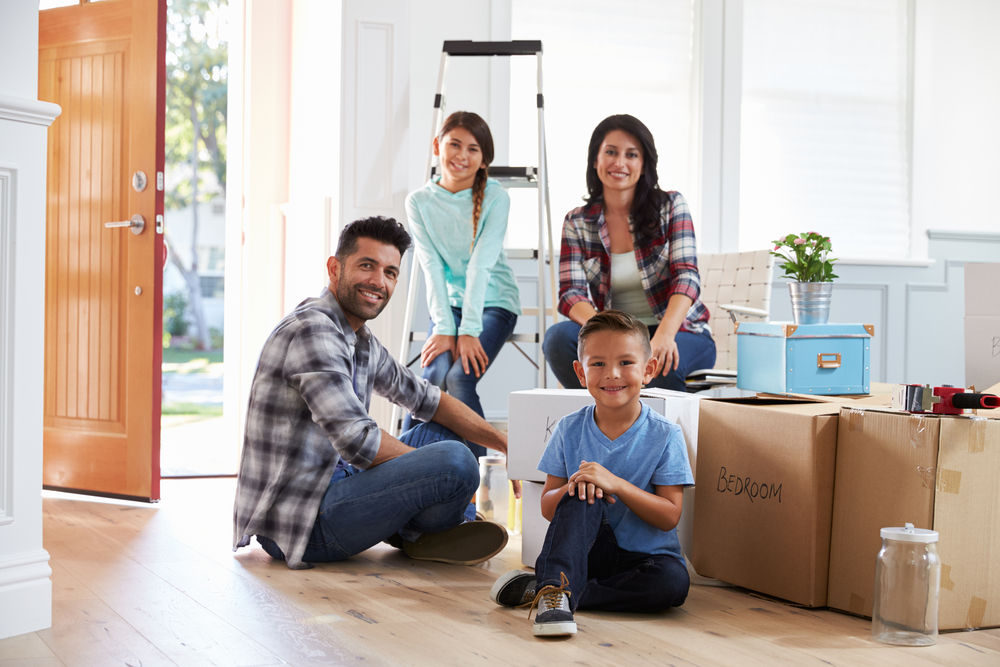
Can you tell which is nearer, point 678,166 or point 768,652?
point 768,652

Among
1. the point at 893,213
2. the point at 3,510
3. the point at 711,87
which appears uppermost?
the point at 711,87

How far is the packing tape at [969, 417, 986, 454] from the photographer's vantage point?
1600mm

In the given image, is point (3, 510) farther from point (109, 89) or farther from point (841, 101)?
point (841, 101)

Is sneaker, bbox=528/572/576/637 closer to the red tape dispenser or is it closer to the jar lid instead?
the jar lid

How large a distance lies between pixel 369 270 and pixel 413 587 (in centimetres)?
71

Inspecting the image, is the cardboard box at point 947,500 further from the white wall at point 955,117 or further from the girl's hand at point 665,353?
the white wall at point 955,117

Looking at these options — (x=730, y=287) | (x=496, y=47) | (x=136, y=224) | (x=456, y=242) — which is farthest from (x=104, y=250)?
(x=730, y=287)

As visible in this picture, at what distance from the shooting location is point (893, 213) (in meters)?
4.16

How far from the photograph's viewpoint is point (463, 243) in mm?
2830

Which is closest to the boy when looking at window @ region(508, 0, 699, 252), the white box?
the white box

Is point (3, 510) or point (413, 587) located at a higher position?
point (3, 510)

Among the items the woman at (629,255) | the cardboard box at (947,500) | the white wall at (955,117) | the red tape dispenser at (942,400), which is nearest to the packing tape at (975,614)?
the cardboard box at (947,500)

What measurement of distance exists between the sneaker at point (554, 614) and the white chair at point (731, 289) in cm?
162

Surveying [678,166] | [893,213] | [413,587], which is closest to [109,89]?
[413,587]
